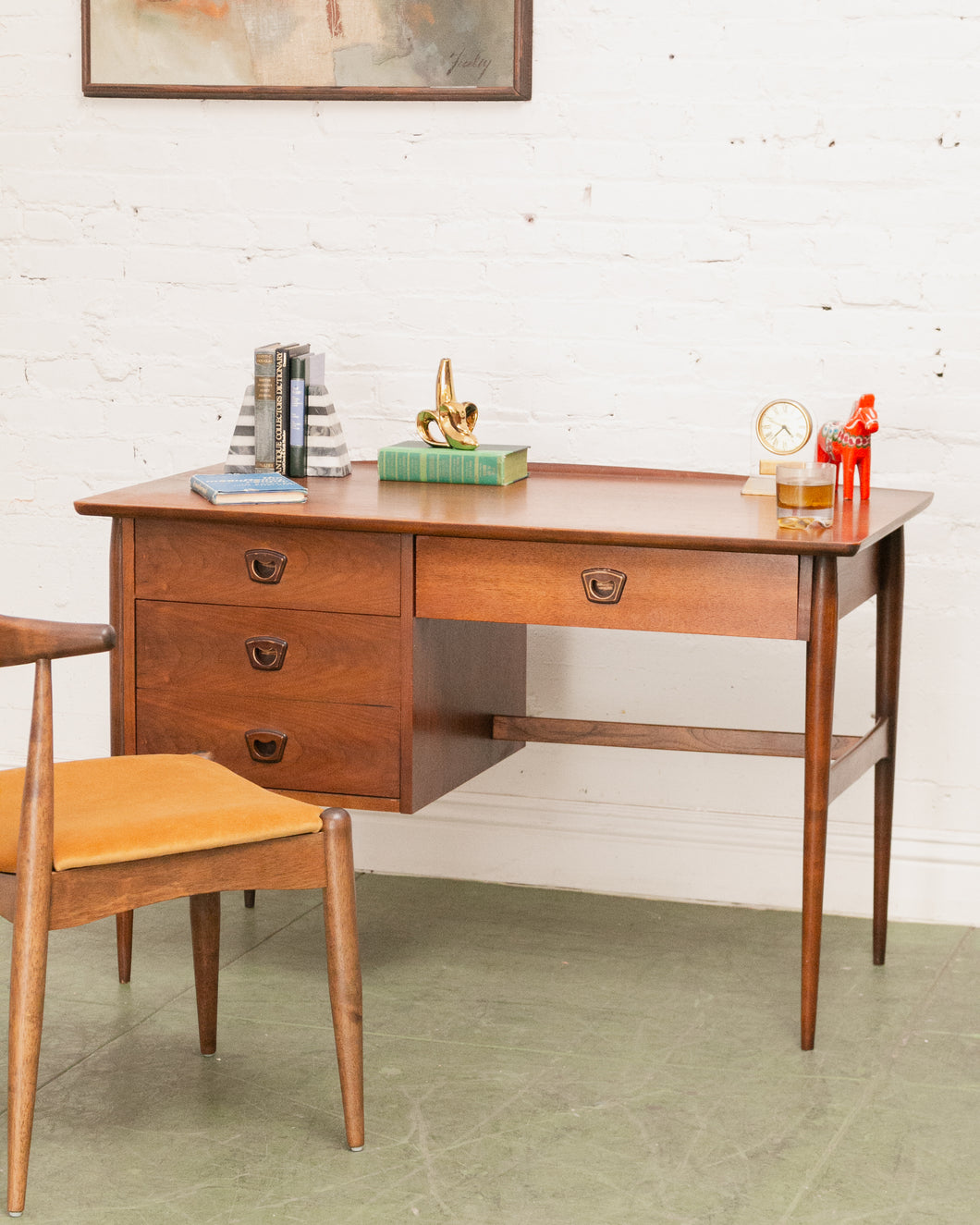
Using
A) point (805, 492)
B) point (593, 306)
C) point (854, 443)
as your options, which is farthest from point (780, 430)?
point (593, 306)

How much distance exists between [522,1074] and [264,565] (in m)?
0.85

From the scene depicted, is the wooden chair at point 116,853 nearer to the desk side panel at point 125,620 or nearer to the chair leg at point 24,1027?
the chair leg at point 24,1027

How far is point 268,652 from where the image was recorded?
243cm

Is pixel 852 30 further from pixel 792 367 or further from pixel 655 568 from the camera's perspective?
pixel 655 568

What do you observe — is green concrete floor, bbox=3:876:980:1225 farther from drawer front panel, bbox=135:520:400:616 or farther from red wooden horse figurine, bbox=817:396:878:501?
red wooden horse figurine, bbox=817:396:878:501

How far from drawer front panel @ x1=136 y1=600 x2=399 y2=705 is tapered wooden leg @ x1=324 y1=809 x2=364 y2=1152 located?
439 millimetres

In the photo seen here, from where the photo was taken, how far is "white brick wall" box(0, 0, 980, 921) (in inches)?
111

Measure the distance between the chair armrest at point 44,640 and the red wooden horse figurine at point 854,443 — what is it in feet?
4.28

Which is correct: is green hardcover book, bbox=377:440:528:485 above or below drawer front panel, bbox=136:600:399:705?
above

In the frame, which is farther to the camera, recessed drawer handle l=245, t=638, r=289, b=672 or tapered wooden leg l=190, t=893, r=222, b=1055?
recessed drawer handle l=245, t=638, r=289, b=672

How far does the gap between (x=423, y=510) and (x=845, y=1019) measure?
1049 mm

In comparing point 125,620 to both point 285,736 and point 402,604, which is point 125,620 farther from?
point 402,604

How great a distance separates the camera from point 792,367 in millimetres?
2895

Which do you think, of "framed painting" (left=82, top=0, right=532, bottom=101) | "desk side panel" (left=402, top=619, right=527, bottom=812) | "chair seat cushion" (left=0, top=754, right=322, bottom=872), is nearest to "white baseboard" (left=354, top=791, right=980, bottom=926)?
"desk side panel" (left=402, top=619, right=527, bottom=812)
